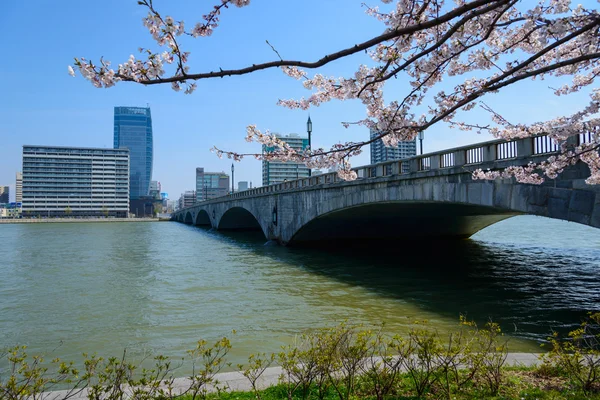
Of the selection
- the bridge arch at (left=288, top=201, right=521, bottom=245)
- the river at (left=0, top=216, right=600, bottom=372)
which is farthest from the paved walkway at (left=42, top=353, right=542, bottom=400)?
the bridge arch at (left=288, top=201, right=521, bottom=245)

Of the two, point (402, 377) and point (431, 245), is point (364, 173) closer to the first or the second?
point (431, 245)

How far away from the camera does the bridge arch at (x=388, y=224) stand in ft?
86.0

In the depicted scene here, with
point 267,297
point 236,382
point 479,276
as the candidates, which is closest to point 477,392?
point 236,382

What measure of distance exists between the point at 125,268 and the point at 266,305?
12875mm

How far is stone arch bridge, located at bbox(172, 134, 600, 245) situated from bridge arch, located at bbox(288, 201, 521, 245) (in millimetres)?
60

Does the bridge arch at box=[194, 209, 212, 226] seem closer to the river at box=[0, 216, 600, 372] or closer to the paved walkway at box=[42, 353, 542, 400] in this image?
the river at box=[0, 216, 600, 372]

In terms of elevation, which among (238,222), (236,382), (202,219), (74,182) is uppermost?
(74,182)

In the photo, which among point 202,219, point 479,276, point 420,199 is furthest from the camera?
point 202,219

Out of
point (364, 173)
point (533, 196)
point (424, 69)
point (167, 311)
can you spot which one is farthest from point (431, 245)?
point (424, 69)

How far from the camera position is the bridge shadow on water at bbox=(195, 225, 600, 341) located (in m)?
13.1

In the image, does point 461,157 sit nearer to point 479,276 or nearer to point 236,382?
point 479,276

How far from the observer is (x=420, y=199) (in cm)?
1881

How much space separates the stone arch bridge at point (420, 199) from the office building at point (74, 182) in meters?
127

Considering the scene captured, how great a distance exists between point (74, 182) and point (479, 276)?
161853 millimetres
